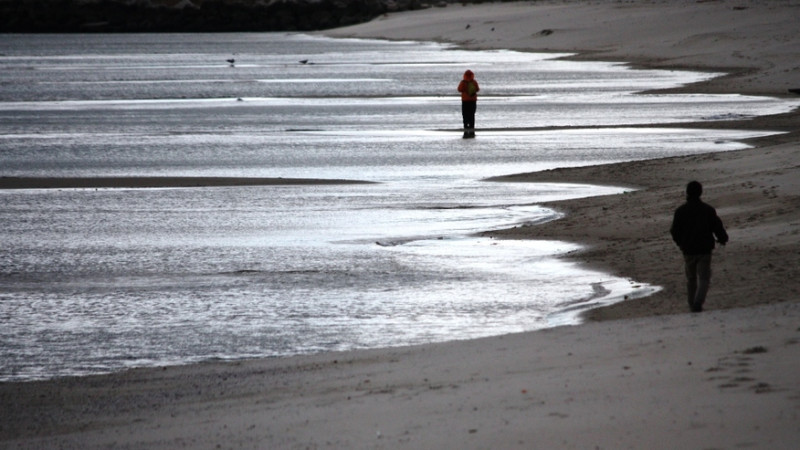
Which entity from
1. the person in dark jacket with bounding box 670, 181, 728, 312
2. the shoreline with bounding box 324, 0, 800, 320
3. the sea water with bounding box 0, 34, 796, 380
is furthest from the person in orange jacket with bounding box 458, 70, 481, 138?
the person in dark jacket with bounding box 670, 181, 728, 312

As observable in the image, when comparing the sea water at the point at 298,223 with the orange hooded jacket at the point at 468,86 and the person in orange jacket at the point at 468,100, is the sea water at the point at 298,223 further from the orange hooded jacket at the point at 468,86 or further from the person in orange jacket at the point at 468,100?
the orange hooded jacket at the point at 468,86

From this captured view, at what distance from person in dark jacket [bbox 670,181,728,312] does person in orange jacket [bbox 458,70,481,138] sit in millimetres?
16765

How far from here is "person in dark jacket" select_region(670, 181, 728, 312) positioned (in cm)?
920

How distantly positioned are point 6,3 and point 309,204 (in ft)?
460

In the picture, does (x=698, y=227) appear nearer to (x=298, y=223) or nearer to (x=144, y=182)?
(x=298, y=223)

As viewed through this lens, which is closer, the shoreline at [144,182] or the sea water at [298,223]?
the sea water at [298,223]

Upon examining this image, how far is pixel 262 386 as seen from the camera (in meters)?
8.38

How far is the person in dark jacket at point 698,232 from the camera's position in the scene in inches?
362

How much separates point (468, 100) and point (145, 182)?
8790 millimetres

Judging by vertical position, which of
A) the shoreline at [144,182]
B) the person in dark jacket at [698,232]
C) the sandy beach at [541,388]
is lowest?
the shoreline at [144,182]

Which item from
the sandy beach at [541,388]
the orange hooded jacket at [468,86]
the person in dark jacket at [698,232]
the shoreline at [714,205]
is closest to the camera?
the sandy beach at [541,388]

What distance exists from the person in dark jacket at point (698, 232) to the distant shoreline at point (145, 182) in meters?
10.3

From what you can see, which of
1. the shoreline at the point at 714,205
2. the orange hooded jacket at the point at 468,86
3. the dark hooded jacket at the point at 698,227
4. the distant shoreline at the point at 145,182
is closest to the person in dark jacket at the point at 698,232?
the dark hooded jacket at the point at 698,227

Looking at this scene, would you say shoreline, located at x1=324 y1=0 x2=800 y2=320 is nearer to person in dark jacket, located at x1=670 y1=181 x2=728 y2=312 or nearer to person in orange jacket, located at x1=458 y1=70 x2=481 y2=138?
person in dark jacket, located at x1=670 y1=181 x2=728 y2=312
